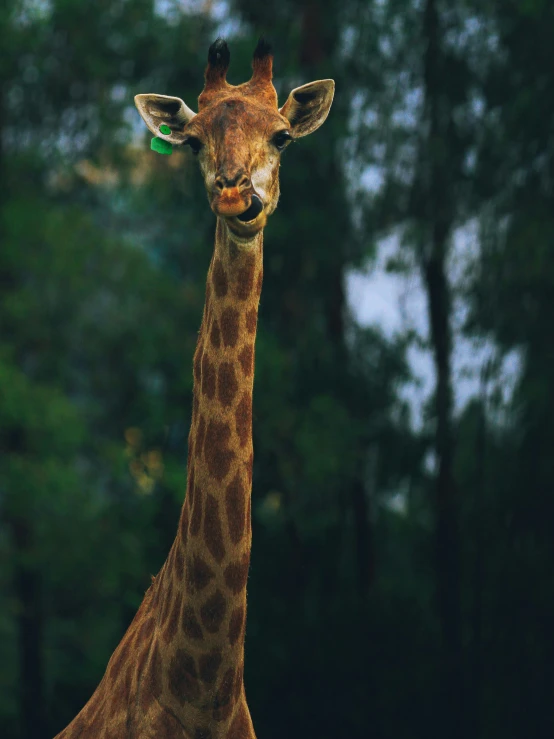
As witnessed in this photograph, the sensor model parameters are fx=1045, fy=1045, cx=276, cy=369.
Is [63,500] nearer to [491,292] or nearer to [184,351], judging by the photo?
[184,351]

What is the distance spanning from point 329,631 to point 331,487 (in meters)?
2.30

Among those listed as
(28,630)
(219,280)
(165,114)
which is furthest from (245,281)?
(28,630)

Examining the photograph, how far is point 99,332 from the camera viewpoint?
1586 cm

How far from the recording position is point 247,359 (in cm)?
371

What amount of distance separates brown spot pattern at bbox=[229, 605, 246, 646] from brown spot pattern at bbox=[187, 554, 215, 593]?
0.15m

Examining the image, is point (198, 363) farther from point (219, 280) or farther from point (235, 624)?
point (235, 624)

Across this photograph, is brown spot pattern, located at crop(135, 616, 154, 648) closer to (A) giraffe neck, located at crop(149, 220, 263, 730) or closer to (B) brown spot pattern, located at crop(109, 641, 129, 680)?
(B) brown spot pattern, located at crop(109, 641, 129, 680)

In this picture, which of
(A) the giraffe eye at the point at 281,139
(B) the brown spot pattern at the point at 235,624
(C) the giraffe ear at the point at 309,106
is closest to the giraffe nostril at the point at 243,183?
(A) the giraffe eye at the point at 281,139

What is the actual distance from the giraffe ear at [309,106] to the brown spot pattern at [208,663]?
2.03 meters

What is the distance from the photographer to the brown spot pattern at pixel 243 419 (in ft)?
12.1

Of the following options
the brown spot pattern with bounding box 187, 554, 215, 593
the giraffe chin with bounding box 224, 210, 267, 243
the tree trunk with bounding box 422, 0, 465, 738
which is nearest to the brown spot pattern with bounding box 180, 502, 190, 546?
the brown spot pattern with bounding box 187, 554, 215, 593

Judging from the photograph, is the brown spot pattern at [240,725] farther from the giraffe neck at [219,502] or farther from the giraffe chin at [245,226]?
the giraffe chin at [245,226]

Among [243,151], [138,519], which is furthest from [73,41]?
[243,151]

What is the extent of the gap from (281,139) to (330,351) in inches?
353
